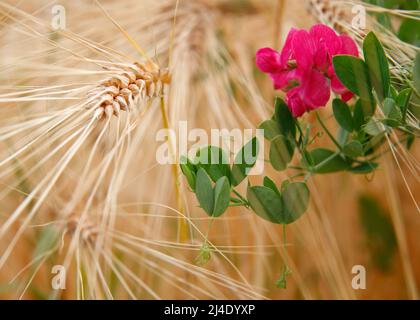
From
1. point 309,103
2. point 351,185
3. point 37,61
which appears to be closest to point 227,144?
point 309,103

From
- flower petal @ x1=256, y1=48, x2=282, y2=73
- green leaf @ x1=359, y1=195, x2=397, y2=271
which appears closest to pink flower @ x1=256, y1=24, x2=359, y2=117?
flower petal @ x1=256, y1=48, x2=282, y2=73

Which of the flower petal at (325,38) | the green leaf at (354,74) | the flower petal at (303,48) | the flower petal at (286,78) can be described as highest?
the flower petal at (325,38)

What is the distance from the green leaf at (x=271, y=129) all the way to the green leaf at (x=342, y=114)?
0.14ft

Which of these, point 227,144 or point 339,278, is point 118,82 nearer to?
point 227,144

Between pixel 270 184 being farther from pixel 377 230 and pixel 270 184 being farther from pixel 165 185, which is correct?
pixel 377 230

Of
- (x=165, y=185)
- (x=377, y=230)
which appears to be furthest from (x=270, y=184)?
(x=377, y=230)

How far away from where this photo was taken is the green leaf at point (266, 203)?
13.8 inches

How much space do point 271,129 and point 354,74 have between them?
7cm

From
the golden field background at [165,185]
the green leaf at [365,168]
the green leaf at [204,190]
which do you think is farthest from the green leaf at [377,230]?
the green leaf at [204,190]

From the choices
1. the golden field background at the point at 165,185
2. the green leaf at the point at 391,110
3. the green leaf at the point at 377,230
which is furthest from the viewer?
the green leaf at the point at 377,230

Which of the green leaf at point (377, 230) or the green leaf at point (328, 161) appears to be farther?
the green leaf at point (377, 230)

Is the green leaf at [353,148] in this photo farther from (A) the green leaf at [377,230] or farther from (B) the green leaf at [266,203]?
(A) the green leaf at [377,230]

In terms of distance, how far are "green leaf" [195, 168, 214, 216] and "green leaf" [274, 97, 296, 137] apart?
69 mm
